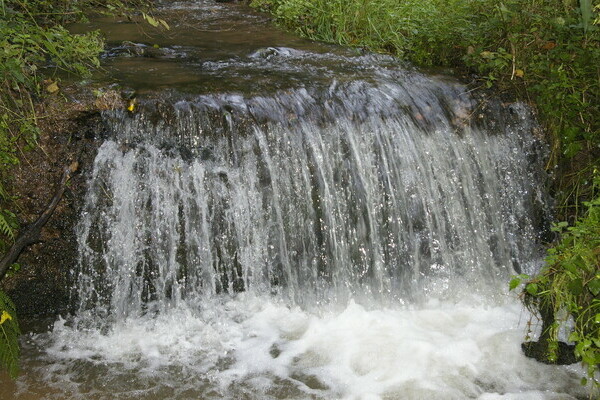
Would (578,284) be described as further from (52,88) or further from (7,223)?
(52,88)

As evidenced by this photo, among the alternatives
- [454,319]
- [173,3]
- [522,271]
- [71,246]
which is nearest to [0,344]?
[71,246]

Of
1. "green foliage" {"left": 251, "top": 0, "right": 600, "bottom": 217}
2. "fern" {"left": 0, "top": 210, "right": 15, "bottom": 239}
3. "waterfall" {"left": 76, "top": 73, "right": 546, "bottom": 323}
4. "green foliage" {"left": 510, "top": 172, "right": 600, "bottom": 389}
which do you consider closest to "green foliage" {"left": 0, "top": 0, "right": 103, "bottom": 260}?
→ "fern" {"left": 0, "top": 210, "right": 15, "bottom": 239}

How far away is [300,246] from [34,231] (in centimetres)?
188

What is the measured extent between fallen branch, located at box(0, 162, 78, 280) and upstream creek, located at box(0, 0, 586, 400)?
20 cm

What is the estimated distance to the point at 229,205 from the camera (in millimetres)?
4375

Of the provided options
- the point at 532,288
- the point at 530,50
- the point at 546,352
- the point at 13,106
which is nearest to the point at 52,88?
the point at 13,106

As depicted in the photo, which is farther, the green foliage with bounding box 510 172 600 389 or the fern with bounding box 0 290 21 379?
the fern with bounding box 0 290 21 379

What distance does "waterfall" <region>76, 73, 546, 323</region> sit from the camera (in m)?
4.22

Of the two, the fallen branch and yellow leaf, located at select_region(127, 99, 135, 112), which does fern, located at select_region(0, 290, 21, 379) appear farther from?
yellow leaf, located at select_region(127, 99, 135, 112)

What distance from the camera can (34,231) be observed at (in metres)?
4.02

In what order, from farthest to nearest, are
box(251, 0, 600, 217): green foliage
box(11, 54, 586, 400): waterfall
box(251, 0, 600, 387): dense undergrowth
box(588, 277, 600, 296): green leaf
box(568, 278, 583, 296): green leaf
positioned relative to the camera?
1. box(251, 0, 600, 217): green foliage
2. box(251, 0, 600, 387): dense undergrowth
3. box(11, 54, 586, 400): waterfall
4. box(568, 278, 583, 296): green leaf
5. box(588, 277, 600, 296): green leaf

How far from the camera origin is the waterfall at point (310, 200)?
13.9 ft

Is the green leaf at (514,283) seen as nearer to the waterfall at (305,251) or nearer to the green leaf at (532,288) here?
the green leaf at (532,288)

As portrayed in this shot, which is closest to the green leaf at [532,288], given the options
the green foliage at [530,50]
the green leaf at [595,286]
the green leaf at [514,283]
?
the green leaf at [514,283]
